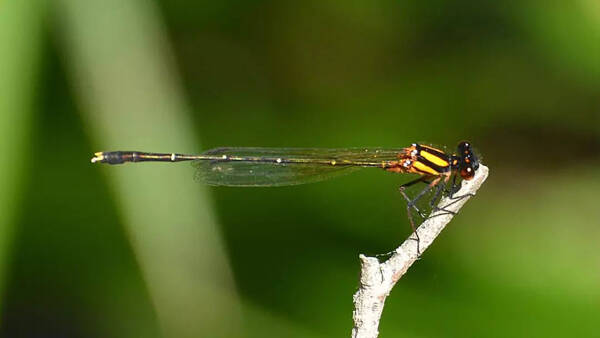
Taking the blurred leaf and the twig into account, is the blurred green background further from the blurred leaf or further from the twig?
the twig

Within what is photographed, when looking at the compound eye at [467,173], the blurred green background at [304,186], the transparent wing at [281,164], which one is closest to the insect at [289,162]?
the transparent wing at [281,164]

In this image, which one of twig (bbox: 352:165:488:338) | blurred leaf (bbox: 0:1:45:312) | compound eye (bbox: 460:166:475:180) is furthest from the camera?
compound eye (bbox: 460:166:475:180)

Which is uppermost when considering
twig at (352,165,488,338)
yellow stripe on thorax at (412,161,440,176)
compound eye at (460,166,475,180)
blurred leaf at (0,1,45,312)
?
yellow stripe on thorax at (412,161,440,176)

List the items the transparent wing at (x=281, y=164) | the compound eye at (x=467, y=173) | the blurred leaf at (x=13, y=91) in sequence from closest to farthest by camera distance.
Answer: the blurred leaf at (x=13, y=91), the compound eye at (x=467, y=173), the transparent wing at (x=281, y=164)

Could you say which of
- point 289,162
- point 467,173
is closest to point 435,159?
point 467,173

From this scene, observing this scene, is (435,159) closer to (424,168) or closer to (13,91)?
(424,168)

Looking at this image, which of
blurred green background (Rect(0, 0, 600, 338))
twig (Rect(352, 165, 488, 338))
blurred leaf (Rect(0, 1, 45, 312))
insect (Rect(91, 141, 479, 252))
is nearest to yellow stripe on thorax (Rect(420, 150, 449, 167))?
insect (Rect(91, 141, 479, 252))

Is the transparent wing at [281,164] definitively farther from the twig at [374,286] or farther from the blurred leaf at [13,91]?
the twig at [374,286]
